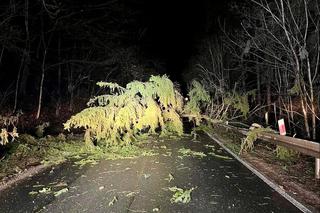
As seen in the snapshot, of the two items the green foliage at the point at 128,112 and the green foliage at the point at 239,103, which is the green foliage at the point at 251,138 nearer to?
the green foliage at the point at 128,112

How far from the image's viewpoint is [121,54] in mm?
29453

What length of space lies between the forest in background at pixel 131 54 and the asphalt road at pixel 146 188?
5193mm

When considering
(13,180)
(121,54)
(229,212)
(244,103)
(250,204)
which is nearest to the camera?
(229,212)

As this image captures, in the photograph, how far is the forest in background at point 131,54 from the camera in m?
15.7

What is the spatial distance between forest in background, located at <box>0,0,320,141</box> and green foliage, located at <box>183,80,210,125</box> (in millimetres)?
1255

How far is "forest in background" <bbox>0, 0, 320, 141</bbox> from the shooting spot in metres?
15.7

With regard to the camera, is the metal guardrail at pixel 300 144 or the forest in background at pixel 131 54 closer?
the metal guardrail at pixel 300 144

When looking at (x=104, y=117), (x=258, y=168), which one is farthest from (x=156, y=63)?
(x=258, y=168)

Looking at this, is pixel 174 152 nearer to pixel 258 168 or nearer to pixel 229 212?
pixel 258 168

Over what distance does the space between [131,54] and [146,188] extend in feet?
80.1

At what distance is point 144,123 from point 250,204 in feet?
28.1

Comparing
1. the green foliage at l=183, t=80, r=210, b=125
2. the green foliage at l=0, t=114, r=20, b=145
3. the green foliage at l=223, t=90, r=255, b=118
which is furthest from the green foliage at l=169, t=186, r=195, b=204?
the green foliage at l=223, t=90, r=255, b=118

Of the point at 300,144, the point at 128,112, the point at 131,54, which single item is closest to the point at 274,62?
the point at 128,112

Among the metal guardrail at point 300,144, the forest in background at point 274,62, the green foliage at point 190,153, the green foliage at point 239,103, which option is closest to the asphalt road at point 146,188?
the green foliage at point 190,153
